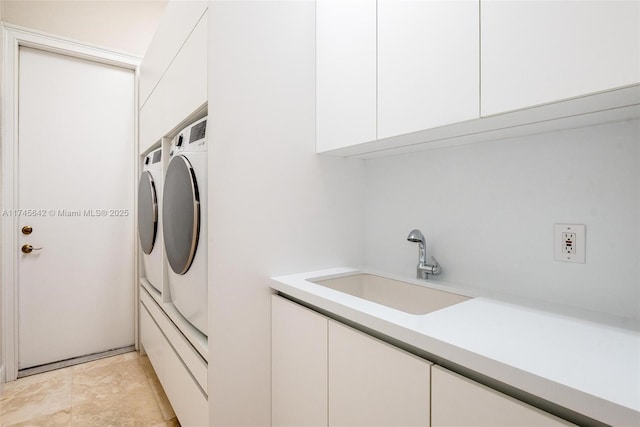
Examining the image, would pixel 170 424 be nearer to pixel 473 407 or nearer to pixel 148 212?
pixel 148 212

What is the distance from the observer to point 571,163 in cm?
105

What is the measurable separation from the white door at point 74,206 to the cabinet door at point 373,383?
236cm

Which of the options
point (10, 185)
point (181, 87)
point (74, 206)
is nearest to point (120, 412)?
point (74, 206)

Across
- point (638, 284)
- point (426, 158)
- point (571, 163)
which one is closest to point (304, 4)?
point (426, 158)

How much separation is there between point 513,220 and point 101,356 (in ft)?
10.2

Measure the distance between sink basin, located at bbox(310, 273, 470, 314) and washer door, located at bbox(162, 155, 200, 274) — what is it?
1.94 ft

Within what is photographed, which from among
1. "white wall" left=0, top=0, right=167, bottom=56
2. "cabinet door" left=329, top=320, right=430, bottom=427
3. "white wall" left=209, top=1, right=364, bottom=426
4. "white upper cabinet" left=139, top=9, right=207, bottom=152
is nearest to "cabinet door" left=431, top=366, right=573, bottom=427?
"cabinet door" left=329, top=320, right=430, bottom=427

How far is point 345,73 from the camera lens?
1.43 m

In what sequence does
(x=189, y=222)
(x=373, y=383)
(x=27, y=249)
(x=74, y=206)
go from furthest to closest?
1. (x=74, y=206)
2. (x=27, y=249)
3. (x=189, y=222)
4. (x=373, y=383)

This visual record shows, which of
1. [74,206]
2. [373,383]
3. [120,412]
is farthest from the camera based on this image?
[74,206]

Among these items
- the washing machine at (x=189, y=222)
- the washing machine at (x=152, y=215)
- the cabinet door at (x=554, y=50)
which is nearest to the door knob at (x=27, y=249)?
the washing machine at (x=152, y=215)

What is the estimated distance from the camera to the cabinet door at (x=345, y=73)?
130cm

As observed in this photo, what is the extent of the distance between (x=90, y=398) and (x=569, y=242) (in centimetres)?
272

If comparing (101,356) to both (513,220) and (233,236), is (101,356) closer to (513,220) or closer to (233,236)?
(233,236)
